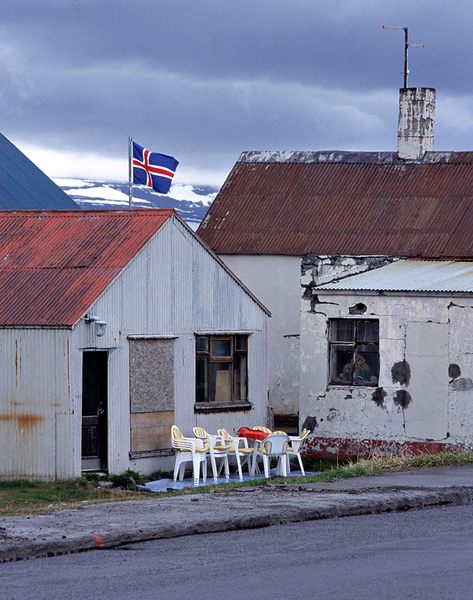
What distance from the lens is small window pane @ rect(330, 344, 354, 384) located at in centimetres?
2697

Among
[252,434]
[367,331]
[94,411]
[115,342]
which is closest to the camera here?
[94,411]

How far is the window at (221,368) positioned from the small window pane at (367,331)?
2152 mm

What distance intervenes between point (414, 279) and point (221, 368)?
13.5 feet

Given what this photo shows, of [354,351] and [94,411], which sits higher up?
[354,351]

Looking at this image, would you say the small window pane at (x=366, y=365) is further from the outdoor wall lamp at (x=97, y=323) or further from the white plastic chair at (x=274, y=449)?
the outdoor wall lamp at (x=97, y=323)

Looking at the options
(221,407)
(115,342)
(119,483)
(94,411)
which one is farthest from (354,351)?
(119,483)

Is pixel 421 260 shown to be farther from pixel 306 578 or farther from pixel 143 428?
pixel 306 578

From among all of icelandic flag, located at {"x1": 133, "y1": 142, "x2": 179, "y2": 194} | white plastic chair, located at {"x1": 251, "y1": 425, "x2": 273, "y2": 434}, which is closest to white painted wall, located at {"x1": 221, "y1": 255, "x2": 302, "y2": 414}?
icelandic flag, located at {"x1": 133, "y1": 142, "x2": 179, "y2": 194}

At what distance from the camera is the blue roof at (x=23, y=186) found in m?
36.8

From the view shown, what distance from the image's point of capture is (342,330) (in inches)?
1065

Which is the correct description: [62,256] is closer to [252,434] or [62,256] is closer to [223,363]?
[223,363]

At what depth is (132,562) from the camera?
1206 cm

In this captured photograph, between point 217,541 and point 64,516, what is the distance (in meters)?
2.13

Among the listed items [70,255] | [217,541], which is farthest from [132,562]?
[70,255]
